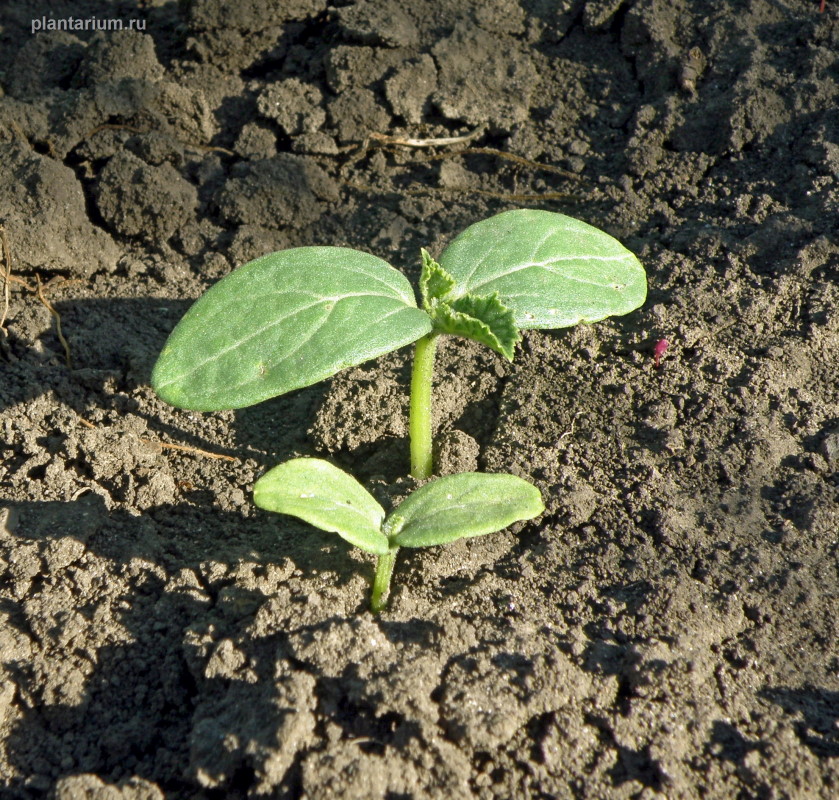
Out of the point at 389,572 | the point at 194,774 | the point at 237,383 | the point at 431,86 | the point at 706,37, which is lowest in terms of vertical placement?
the point at 194,774

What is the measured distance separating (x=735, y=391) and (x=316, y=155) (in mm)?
1744

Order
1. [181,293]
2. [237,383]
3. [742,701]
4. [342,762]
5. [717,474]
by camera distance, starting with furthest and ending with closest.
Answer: [181,293] < [717,474] < [237,383] < [742,701] < [342,762]

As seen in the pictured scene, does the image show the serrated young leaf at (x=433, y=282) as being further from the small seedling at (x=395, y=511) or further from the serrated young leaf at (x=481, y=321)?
the small seedling at (x=395, y=511)

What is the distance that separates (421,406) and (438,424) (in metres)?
0.30

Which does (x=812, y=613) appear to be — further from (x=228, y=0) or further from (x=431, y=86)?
(x=228, y=0)

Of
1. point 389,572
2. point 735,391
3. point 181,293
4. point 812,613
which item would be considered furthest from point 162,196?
point 812,613

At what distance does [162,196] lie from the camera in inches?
119

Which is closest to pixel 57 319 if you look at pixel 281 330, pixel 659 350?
pixel 281 330

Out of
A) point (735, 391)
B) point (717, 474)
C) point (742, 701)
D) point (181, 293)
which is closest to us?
point (742, 701)

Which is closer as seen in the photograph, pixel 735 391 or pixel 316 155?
pixel 735 391

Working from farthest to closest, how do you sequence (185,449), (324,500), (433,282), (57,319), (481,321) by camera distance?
(57,319)
(185,449)
(433,282)
(481,321)
(324,500)

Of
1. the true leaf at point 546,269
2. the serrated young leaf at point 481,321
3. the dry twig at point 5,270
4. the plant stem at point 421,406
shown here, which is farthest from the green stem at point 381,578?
the dry twig at point 5,270

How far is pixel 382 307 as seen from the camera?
6.57 ft

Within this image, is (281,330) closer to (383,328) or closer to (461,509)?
(383,328)
